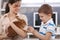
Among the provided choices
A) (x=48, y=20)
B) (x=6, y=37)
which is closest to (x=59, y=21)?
(x=48, y=20)

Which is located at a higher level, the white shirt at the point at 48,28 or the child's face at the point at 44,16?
the child's face at the point at 44,16

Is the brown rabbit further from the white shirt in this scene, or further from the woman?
the white shirt

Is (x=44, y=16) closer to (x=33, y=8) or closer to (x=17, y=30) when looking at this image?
(x=17, y=30)

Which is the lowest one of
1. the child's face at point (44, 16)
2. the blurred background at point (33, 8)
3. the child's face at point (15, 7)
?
the blurred background at point (33, 8)

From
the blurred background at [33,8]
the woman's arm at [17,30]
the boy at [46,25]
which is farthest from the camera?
the blurred background at [33,8]

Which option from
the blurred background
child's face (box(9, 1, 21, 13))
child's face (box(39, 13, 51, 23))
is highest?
child's face (box(9, 1, 21, 13))

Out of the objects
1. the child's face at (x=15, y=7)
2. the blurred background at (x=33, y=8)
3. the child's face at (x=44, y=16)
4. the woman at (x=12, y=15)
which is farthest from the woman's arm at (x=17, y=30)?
the blurred background at (x=33, y=8)

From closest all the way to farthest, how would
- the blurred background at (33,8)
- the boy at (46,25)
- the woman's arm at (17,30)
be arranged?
the woman's arm at (17,30) → the boy at (46,25) → the blurred background at (33,8)

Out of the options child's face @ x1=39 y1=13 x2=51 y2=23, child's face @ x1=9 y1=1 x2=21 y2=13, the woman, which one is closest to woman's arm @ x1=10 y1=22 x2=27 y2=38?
the woman

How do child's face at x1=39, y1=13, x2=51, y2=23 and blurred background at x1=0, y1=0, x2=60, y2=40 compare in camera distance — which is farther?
blurred background at x1=0, y1=0, x2=60, y2=40

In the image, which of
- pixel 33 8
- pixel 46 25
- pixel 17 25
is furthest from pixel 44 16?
pixel 33 8

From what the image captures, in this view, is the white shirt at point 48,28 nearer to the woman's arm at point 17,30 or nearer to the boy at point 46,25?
the boy at point 46,25

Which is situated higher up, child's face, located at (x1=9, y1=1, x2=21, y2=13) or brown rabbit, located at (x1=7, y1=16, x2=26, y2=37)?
child's face, located at (x1=9, y1=1, x2=21, y2=13)

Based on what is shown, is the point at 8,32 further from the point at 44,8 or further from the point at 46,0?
the point at 46,0
